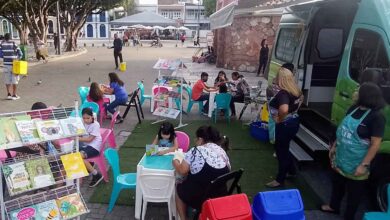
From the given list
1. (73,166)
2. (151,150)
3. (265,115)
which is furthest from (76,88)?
(73,166)

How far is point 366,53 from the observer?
4.77 m

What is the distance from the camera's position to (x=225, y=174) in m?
3.67

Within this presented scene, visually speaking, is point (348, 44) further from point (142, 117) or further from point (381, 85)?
point (142, 117)

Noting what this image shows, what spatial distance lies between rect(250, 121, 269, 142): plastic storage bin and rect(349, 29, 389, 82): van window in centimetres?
263

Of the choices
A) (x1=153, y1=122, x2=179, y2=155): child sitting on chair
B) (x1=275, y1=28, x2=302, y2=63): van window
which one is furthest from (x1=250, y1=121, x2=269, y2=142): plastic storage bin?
(x1=153, y1=122, x2=179, y2=155): child sitting on chair

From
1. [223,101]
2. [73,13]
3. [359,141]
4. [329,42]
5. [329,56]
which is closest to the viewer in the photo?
[359,141]

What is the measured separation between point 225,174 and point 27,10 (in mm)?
22837

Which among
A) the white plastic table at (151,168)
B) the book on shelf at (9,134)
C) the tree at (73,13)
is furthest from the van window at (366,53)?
the tree at (73,13)

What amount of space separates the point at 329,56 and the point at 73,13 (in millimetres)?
26700

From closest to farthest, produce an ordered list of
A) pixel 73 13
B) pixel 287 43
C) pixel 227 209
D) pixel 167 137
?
pixel 227 209, pixel 167 137, pixel 287 43, pixel 73 13

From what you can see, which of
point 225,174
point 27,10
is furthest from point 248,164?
point 27,10

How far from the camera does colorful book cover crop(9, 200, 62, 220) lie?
3238 mm

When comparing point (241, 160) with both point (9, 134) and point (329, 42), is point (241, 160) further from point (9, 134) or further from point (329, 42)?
point (9, 134)

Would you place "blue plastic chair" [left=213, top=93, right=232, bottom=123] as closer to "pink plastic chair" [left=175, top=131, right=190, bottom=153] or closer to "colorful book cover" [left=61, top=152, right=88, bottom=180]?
"pink plastic chair" [left=175, top=131, right=190, bottom=153]
